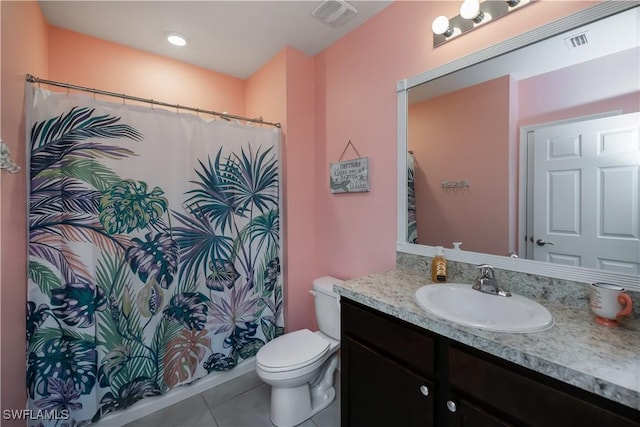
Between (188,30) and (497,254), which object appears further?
(188,30)

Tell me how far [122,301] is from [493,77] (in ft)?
7.49

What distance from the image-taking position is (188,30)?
6.04ft

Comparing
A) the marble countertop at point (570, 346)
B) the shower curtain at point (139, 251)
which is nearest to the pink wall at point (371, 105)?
the shower curtain at point (139, 251)

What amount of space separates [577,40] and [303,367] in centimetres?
190

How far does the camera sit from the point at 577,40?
1002mm

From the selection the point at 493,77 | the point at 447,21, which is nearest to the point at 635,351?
the point at 493,77

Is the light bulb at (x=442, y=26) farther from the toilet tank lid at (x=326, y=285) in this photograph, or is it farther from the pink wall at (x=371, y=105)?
the toilet tank lid at (x=326, y=285)

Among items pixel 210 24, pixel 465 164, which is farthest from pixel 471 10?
pixel 210 24

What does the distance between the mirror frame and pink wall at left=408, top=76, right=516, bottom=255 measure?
0.16 feet

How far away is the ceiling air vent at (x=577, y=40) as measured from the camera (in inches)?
38.8

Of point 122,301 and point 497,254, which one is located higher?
point 497,254

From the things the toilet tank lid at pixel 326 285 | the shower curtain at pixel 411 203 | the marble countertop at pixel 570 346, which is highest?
the shower curtain at pixel 411 203

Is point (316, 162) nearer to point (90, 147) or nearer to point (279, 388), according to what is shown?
point (90, 147)

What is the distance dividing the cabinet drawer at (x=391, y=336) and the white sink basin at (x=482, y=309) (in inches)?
4.3
